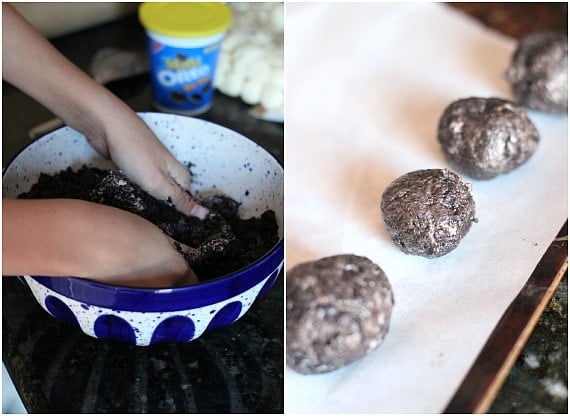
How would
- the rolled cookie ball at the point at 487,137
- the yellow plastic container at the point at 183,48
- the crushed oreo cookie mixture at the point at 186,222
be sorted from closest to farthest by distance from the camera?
the crushed oreo cookie mixture at the point at 186,222 < the rolled cookie ball at the point at 487,137 < the yellow plastic container at the point at 183,48

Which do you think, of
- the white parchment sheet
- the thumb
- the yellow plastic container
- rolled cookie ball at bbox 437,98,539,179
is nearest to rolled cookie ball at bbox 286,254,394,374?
the white parchment sheet

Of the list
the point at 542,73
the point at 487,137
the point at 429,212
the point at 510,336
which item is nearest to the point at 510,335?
the point at 510,336

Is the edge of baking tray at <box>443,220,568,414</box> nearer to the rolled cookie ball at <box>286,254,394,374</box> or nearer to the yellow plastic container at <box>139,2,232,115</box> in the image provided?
the rolled cookie ball at <box>286,254,394,374</box>

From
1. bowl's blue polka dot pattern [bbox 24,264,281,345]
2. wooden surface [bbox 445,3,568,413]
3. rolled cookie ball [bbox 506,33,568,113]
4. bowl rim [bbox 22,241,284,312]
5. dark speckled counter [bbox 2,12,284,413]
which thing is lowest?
dark speckled counter [bbox 2,12,284,413]

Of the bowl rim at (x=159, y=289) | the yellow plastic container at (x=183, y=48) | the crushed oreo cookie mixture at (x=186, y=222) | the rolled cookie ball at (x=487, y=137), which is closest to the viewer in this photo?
the bowl rim at (x=159, y=289)

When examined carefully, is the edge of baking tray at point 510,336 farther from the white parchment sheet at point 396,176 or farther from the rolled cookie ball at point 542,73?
the rolled cookie ball at point 542,73

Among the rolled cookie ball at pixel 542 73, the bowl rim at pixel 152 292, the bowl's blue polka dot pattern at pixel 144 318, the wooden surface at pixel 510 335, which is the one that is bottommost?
the bowl's blue polka dot pattern at pixel 144 318

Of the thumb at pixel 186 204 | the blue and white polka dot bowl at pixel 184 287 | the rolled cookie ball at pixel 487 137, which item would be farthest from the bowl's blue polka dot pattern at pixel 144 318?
the rolled cookie ball at pixel 487 137
